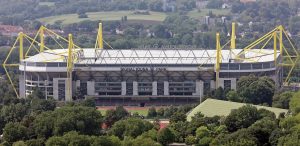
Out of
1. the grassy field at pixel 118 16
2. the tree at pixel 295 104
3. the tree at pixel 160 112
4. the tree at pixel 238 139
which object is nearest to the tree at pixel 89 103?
the tree at pixel 160 112

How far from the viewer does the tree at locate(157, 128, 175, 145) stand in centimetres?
4109

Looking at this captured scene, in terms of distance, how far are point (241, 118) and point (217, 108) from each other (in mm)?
5191

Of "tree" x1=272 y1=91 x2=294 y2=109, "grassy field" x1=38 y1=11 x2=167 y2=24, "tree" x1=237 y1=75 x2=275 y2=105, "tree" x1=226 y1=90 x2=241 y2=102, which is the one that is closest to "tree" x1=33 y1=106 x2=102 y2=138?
"tree" x1=272 y1=91 x2=294 y2=109

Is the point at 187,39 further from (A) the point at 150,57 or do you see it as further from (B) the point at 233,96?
(B) the point at 233,96

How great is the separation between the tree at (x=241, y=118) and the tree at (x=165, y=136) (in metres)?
2.35

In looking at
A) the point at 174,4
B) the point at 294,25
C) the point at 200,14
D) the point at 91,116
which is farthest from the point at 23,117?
the point at 174,4

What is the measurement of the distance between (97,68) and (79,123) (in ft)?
55.1

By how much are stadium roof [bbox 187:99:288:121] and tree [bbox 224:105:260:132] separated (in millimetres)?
3027

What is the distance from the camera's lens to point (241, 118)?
141 ft

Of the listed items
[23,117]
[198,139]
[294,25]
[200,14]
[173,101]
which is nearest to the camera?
[198,139]

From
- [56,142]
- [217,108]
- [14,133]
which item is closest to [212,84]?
[217,108]

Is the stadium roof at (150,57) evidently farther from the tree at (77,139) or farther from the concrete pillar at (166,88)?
the tree at (77,139)

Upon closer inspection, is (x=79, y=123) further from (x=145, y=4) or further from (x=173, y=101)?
(x=145, y=4)

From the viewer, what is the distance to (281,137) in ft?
127
